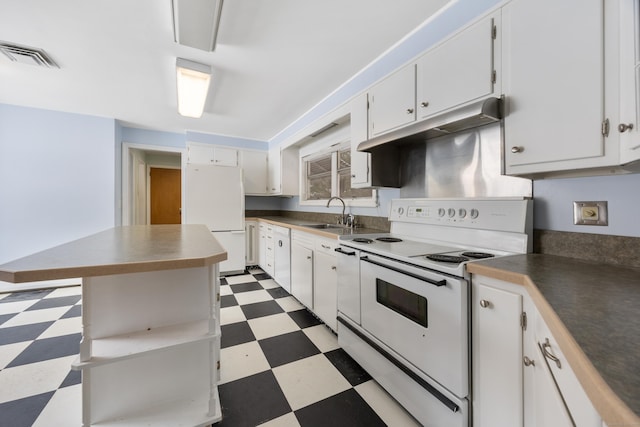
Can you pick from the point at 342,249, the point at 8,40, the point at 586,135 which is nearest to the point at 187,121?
the point at 8,40

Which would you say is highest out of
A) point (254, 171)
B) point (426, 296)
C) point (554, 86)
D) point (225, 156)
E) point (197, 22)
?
point (197, 22)

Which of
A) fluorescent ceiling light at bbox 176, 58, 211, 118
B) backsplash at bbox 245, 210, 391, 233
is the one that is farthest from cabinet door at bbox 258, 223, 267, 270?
fluorescent ceiling light at bbox 176, 58, 211, 118

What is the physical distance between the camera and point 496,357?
0.96 meters

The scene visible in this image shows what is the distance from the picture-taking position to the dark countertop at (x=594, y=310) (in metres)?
0.36

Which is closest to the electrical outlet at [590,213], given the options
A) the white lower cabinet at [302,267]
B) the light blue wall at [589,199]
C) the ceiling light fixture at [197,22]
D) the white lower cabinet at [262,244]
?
the light blue wall at [589,199]

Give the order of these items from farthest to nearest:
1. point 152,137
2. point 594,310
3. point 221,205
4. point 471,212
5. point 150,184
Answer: point 150,184
point 152,137
point 221,205
point 471,212
point 594,310

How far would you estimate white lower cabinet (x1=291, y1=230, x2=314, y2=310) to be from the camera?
2424mm

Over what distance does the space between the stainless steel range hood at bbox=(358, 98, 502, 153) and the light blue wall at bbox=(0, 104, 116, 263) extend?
3.74 metres

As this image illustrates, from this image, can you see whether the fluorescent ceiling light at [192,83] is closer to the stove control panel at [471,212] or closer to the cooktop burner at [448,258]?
the stove control panel at [471,212]

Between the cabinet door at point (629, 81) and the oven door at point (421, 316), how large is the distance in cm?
69

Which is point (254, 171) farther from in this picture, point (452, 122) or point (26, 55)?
point (452, 122)

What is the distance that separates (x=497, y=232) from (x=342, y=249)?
0.94 metres

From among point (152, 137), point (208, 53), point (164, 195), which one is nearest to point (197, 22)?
point (208, 53)

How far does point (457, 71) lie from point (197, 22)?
159 centimetres
